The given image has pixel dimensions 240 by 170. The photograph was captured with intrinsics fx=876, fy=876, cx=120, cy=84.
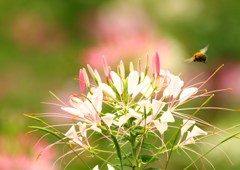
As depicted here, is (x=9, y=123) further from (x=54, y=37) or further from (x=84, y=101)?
(x=54, y=37)

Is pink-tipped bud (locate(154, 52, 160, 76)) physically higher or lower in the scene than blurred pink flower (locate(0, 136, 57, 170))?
higher

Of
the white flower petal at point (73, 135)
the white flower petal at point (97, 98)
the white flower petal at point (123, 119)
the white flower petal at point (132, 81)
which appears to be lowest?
the white flower petal at point (73, 135)

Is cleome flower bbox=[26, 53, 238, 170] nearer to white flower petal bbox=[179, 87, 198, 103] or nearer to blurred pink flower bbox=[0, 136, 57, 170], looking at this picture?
white flower petal bbox=[179, 87, 198, 103]

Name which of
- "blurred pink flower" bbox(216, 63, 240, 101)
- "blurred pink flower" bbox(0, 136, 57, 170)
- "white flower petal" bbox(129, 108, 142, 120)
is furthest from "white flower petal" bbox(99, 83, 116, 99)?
"blurred pink flower" bbox(216, 63, 240, 101)

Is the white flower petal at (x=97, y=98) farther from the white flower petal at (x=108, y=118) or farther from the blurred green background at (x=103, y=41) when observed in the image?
the blurred green background at (x=103, y=41)

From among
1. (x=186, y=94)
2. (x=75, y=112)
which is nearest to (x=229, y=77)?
(x=186, y=94)

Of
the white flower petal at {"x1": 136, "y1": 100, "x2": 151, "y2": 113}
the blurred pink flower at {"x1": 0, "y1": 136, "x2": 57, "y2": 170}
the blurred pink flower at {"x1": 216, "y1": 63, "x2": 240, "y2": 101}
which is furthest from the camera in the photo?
the blurred pink flower at {"x1": 216, "y1": 63, "x2": 240, "y2": 101}

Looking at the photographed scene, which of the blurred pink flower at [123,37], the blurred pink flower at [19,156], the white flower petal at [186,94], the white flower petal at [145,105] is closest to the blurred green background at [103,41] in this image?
the blurred pink flower at [123,37]

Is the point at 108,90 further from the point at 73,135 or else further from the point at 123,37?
the point at 123,37
